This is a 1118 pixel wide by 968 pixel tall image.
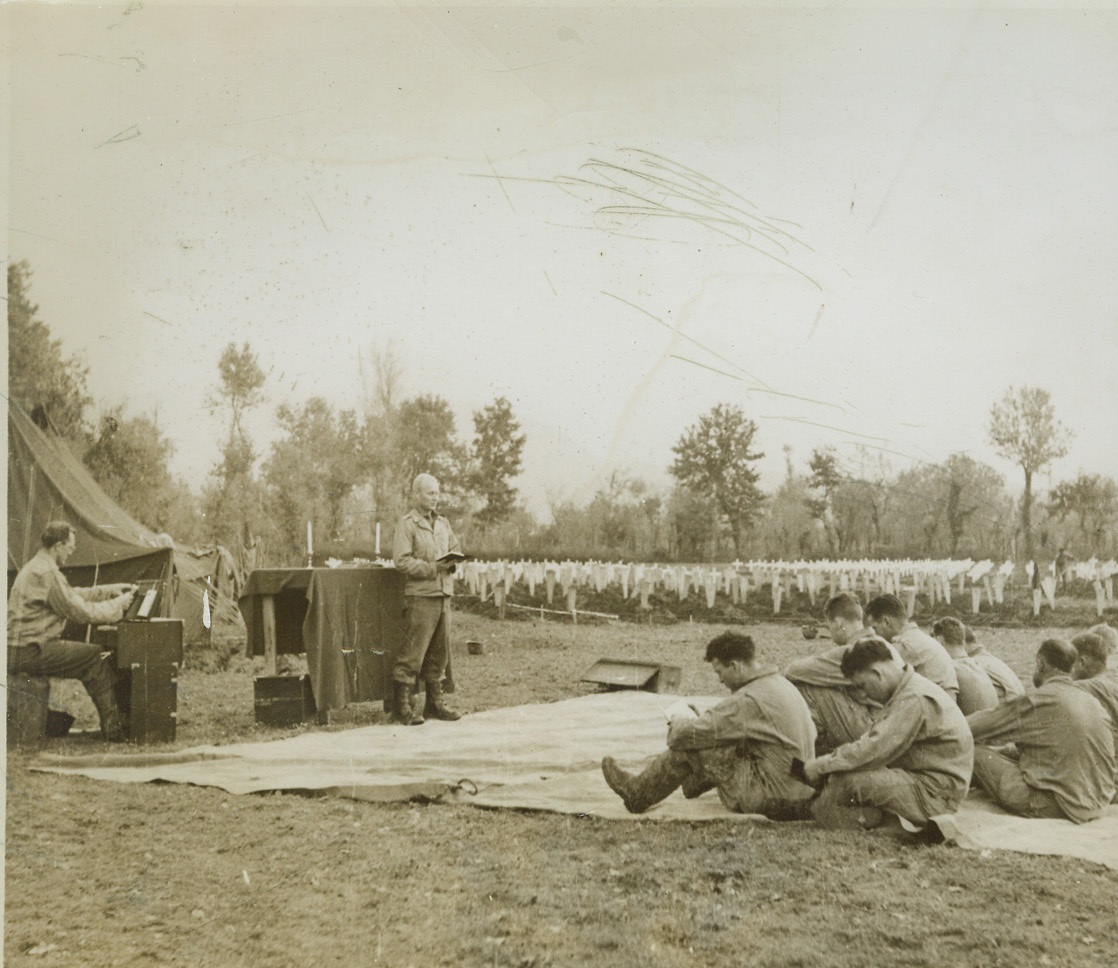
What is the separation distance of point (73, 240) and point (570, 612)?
2.70 m

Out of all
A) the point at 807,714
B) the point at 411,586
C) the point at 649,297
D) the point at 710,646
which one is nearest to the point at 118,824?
the point at 411,586

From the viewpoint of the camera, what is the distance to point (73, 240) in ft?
13.4

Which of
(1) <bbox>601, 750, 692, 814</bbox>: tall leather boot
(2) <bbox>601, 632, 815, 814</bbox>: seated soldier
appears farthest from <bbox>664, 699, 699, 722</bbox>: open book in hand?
(1) <bbox>601, 750, 692, 814</bbox>: tall leather boot

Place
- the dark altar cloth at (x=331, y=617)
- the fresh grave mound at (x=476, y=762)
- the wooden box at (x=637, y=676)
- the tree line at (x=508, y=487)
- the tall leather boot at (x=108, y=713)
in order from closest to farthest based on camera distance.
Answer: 1. the fresh grave mound at (x=476, y=762)
2. the tree line at (x=508, y=487)
3. the wooden box at (x=637, y=676)
4. the tall leather boot at (x=108, y=713)
5. the dark altar cloth at (x=331, y=617)

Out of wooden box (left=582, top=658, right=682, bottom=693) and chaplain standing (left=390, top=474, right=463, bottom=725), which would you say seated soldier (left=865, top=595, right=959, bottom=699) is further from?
chaplain standing (left=390, top=474, right=463, bottom=725)

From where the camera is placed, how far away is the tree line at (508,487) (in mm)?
3678

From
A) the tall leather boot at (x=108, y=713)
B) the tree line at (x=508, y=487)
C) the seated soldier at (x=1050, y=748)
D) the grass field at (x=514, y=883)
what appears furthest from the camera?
the tall leather boot at (x=108, y=713)

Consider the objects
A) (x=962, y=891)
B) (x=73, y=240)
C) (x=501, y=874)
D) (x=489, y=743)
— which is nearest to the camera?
(x=962, y=891)

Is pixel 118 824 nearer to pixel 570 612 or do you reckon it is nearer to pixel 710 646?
pixel 570 612

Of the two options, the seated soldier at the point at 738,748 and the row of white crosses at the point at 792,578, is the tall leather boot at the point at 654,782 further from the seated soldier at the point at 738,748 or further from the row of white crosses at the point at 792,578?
the row of white crosses at the point at 792,578

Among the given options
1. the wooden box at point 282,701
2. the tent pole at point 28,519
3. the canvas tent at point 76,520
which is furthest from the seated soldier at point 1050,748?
the tent pole at point 28,519

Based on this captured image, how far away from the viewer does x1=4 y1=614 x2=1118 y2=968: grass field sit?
9.96ft

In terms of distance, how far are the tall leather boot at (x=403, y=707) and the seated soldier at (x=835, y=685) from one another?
1570mm

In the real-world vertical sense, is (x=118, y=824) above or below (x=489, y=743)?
below
